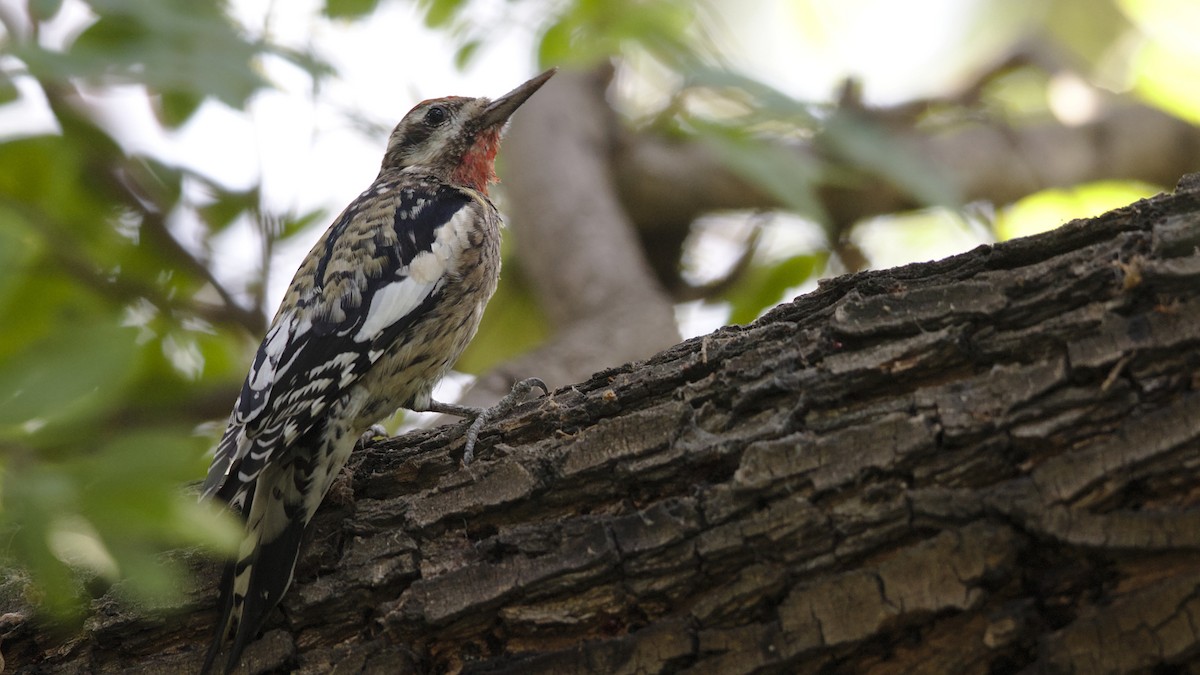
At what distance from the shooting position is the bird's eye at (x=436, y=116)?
4574 mm

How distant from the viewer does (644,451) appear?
7.14 feet

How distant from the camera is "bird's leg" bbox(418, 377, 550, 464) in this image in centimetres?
Result: 250

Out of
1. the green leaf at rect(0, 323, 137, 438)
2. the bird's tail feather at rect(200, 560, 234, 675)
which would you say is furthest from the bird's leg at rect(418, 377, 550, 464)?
the green leaf at rect(0, 323, 137, 438)

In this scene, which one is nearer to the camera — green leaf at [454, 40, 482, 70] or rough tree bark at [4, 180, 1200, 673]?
rough tree bark at [4, 180, 1200, 673]

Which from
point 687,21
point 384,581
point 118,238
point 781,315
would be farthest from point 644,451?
point 118,238

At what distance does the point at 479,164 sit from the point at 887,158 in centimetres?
165

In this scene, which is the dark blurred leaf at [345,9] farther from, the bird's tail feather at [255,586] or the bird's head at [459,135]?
the bird's tail feather at [255,586]

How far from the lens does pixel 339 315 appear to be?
3.22 meters

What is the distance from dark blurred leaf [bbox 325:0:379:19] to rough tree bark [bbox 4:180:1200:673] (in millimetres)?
1891

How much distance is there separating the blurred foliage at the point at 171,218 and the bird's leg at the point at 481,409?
2.39 feet

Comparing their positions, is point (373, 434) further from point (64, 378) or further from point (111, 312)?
point (64, 378)

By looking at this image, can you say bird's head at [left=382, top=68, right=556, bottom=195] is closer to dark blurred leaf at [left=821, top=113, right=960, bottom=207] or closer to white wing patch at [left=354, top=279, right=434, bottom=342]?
white wing patch at [left=354, top=279, right=434, bottom=342]

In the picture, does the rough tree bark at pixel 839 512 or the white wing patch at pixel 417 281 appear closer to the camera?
the rough tree bark at pixel 839 512

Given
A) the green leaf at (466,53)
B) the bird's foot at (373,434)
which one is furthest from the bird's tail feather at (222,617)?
the green leaf at (466,53)
